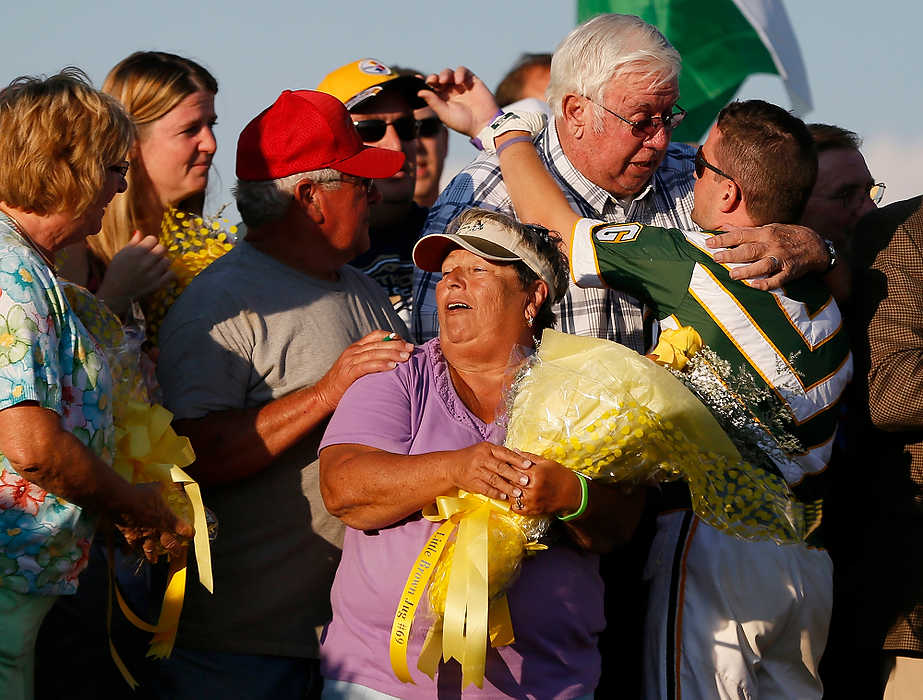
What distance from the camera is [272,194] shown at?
3.96 m

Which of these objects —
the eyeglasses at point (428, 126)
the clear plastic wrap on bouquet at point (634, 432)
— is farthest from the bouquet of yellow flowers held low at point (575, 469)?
the eyeglasses at point (428, 126)

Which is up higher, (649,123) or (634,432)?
(649,123)

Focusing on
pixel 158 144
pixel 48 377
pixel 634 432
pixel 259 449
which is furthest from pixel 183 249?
pixel 634 432

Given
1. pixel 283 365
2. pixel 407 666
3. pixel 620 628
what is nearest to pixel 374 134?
pixel 283 365

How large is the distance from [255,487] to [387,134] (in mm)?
2179

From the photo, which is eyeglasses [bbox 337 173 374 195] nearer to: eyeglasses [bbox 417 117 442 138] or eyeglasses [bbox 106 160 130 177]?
eyeglasses [bbox 106 160 130 177]

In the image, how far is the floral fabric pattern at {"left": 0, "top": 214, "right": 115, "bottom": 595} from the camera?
2.82 m

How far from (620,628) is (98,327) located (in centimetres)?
205

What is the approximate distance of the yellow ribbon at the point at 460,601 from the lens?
2.87 meters

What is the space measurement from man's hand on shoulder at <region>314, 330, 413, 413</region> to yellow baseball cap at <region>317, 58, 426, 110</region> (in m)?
1.98

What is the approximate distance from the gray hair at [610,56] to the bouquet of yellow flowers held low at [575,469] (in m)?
1.55

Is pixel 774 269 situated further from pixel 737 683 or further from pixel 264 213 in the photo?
pixel 264 213

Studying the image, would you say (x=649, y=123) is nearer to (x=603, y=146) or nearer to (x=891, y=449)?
(x=603, y=146)

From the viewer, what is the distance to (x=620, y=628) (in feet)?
13.0
